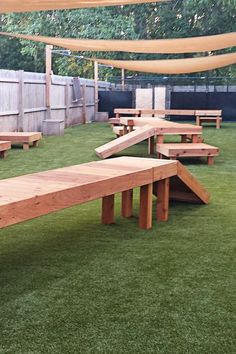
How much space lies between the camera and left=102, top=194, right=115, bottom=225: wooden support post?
464cm

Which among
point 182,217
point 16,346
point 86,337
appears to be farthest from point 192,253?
point 16,346

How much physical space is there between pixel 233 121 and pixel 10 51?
1513 cm

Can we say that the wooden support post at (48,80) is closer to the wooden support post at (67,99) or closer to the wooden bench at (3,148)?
the wooden support post at (67,99)

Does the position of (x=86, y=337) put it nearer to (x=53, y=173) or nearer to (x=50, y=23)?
(x=53, y=173)

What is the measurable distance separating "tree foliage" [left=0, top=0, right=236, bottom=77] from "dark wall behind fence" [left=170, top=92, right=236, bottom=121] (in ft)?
16.4

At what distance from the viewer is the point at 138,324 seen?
2.61 m

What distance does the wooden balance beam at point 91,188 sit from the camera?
310 cm

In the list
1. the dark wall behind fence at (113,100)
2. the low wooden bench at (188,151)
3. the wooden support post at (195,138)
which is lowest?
the low wooden bench at (188,151)

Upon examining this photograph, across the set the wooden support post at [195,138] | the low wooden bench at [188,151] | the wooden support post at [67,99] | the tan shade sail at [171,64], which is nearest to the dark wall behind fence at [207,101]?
the wooden support post at [67,99]

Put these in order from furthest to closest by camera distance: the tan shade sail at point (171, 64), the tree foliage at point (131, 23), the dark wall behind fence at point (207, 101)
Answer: the tree foliage at point (131, 23)
the dark wall behind fence at point (207, 101)
the tan shade sail at point (171, 64)

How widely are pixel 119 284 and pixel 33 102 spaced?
11531 millimetres

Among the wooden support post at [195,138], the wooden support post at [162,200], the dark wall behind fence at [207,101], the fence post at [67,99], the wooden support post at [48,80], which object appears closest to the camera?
the wooden support post at [162,200]

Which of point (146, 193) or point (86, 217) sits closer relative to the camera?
point (146, 193)

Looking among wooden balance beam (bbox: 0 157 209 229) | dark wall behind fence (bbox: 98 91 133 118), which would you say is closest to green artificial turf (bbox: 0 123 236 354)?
wooden balance beam (bbox: 0 157 209 229)
